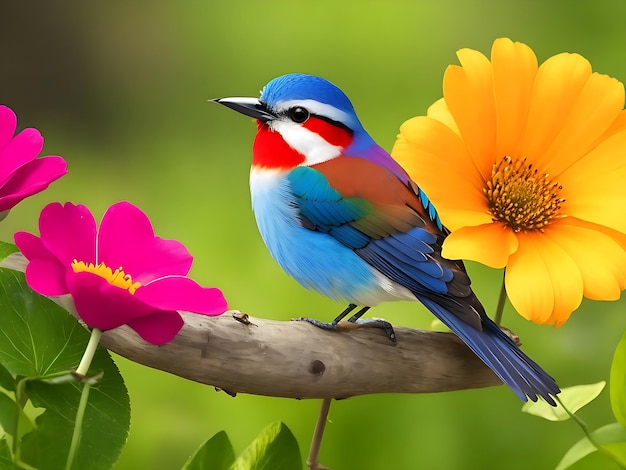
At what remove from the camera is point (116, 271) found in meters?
Result: 0.44

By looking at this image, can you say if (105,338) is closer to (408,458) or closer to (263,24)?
(408,458)

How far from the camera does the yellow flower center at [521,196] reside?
0.55 metres

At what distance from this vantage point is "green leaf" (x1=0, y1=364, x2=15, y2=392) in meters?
0.42

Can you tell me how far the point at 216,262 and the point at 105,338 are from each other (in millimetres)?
592

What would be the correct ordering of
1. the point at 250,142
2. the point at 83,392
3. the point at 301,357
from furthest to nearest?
the point at 250,142 → the point at 301,357 → the point at 83,392

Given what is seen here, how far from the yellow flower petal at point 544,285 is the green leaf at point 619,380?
0.13ft

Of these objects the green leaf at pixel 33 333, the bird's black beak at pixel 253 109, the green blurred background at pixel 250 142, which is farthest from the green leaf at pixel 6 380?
the green blurred background at pixel 250 142

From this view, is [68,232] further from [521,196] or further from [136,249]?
[521,196]

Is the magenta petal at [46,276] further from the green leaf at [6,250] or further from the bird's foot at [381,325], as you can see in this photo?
the bird's foot at [381,325]

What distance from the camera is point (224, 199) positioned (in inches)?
45.3

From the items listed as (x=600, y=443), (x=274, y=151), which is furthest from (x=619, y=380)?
(x=274, y=151)

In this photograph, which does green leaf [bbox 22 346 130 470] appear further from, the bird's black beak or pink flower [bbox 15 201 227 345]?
the bird's black beak

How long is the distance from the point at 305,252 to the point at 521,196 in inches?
5.4

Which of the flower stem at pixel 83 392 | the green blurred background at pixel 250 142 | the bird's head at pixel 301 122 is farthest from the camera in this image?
the green blurred background at pixel 250 142
